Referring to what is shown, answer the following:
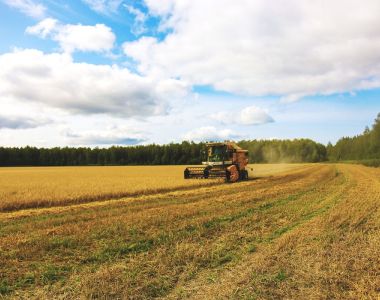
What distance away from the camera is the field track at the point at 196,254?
5.45m

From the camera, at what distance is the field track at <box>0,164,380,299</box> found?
545 cm

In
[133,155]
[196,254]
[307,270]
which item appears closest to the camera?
[307,270]

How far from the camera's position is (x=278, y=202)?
1485 cm

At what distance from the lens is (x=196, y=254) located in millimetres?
7203

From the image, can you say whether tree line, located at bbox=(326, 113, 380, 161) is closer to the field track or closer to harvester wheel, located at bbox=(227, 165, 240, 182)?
harvester wheel, located at bbox=(227, 165, 240, 182)

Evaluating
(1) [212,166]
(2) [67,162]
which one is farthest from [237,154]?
(2) [67,162]

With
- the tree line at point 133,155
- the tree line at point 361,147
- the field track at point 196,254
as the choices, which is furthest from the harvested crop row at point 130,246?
the tree line at point 133,155

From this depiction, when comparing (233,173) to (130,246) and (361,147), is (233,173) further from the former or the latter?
(361,147)

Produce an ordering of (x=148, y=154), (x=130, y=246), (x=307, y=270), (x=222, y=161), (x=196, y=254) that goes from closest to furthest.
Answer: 1. (x=307, y=270)
2. (x=196, y=254)
3. (x=130, y=246)
4. (x=222, y=161)
5. (x=148, y=154)

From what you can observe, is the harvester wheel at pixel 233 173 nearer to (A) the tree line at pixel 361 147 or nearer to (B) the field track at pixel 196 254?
(B) the field track at pixel 196 254

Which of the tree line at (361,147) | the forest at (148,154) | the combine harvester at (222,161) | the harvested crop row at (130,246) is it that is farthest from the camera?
the forest at (148,154)

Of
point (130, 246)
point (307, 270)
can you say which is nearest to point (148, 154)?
point (130, 246)

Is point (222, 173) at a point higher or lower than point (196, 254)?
higher

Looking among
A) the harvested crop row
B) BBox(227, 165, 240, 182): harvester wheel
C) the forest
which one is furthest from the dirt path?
the forest
